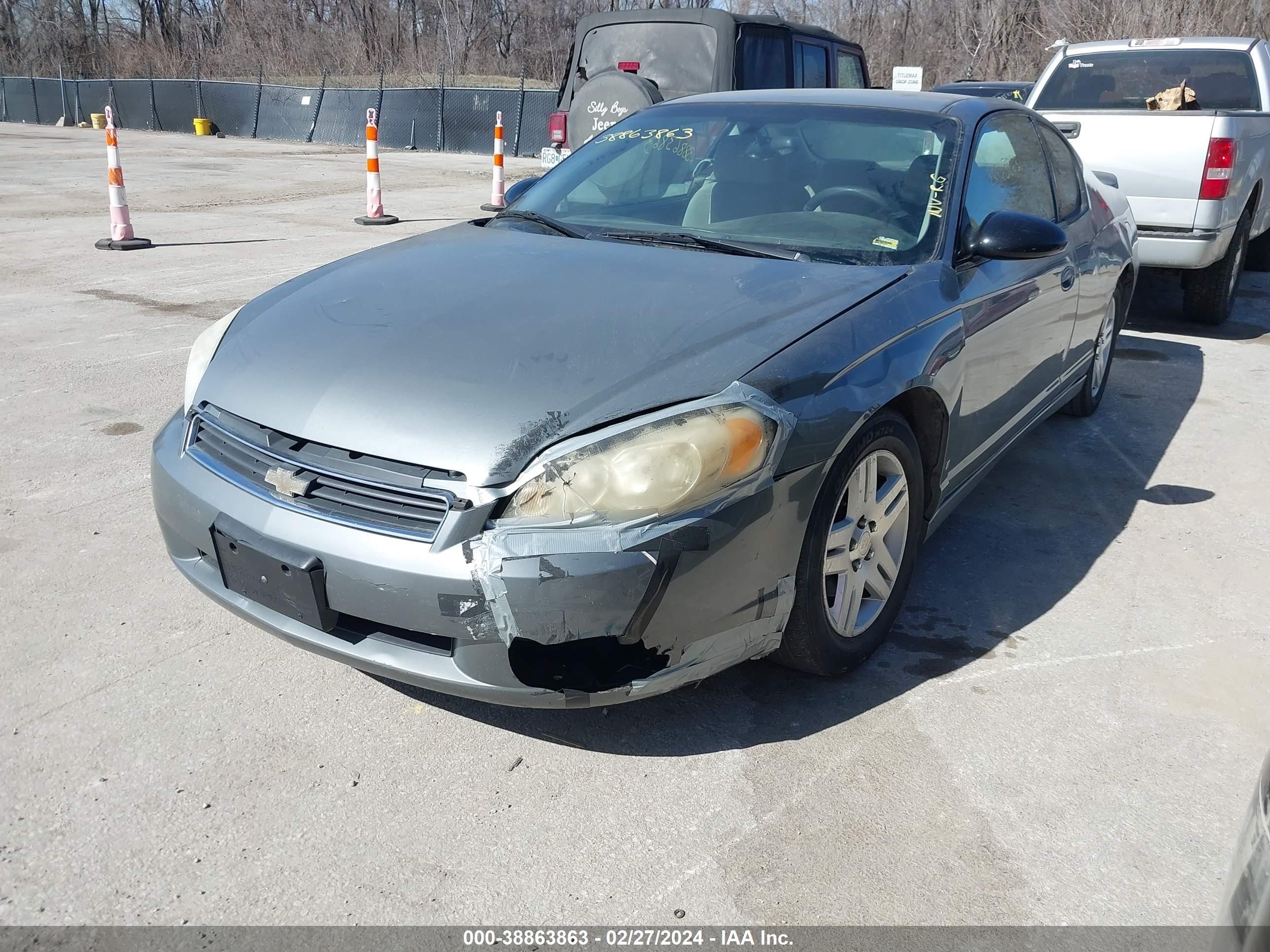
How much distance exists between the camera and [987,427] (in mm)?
3574

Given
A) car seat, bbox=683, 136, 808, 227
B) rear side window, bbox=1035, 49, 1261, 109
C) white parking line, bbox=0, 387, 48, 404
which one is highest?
rear side window, bbox=1035, 49, 1261, 109

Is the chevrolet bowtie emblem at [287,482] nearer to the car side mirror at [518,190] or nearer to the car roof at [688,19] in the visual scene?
the car side mirror at [518,190]

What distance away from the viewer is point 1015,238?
10.7ft

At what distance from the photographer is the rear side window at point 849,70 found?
11375 millimetres

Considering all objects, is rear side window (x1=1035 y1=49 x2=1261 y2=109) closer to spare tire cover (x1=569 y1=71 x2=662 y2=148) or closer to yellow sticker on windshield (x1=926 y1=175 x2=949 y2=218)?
spare tire cover (x1=569 y1=71 x2=662 y2=148)

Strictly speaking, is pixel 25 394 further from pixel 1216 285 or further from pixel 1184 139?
pixel 1216 285

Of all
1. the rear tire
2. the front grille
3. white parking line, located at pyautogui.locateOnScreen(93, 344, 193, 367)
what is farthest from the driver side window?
white parking line, located at pyautogui.locateOnScreen(93, 344, 193, 367)

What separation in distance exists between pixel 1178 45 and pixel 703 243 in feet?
22.5

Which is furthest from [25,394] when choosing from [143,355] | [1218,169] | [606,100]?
[1218,169]

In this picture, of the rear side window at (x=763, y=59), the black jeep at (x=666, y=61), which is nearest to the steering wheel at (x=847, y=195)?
the black jeep at (x=666, y=61)

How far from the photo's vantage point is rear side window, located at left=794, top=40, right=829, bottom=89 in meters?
10.4

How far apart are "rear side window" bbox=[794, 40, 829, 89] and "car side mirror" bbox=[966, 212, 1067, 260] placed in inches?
299

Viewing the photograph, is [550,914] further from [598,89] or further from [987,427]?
[598,89]

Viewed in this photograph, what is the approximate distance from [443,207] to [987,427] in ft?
36.5
